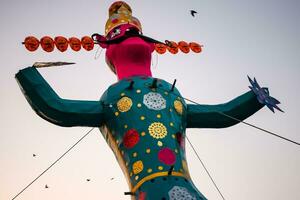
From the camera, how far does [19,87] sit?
4789 millimetres

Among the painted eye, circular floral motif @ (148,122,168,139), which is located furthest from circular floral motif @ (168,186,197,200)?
the painted eye

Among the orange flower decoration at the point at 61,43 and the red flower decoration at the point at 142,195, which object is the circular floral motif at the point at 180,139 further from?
the orange flower decoration at the point at 61,43

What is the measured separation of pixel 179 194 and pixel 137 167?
613 mm

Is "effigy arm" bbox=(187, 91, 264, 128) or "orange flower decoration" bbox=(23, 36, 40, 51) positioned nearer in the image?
"effigy arm" bbox=(187, 91, 264, 128)

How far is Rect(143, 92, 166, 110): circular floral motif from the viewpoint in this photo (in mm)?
4695

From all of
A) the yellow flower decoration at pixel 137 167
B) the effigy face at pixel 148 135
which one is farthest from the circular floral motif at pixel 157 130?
the yellow flower decoration at pixel 137 167

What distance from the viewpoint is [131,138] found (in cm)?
445

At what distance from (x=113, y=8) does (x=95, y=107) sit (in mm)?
1983

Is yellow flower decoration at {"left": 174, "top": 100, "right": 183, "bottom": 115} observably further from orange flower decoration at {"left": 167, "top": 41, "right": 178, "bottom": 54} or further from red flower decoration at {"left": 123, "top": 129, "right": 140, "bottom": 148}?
orange flower decoration at {"left": 167, "top": 41, "right": 178, "bottom": 54}

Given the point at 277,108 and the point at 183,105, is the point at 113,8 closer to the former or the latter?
the point at 183,105

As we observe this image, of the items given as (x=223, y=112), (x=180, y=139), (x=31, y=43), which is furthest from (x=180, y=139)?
(x=31, y=43)

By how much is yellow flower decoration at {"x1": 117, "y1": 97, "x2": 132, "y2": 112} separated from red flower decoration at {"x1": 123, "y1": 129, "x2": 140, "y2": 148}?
31 cm

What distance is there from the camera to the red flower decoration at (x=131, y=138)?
4.42m

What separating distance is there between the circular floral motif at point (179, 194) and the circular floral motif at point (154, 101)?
1.12 meters
